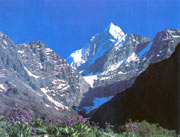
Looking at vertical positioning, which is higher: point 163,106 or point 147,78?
point 147,78

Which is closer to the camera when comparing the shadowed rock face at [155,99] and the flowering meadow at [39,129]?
the flowering meadow at [39,129]

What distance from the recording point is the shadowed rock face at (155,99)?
46750 mm

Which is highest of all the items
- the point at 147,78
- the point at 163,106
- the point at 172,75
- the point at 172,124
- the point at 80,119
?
the point at 147,78

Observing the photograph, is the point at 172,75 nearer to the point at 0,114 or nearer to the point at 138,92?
the point at 138,92

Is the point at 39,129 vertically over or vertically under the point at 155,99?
under

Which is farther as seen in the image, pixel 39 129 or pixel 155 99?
pixel 155 99

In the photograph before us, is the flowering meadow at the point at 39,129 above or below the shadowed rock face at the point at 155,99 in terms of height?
below

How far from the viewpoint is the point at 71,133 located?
7.80 meters

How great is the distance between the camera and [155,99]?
58062 millimetres

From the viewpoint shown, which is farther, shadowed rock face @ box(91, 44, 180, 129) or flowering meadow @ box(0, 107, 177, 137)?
shadowed rock face @ box(91, 44, 180, 129)

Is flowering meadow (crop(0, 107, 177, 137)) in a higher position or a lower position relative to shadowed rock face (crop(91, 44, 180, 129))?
lower

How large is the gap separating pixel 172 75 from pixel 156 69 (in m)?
14.5

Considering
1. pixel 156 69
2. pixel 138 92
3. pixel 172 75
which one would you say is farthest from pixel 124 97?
pixel 172 75

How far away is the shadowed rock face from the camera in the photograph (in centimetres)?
4675
